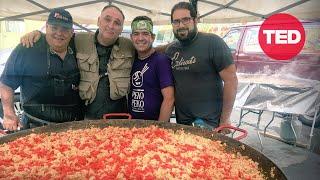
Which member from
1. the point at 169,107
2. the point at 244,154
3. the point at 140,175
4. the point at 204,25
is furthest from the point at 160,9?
the point at 140,175

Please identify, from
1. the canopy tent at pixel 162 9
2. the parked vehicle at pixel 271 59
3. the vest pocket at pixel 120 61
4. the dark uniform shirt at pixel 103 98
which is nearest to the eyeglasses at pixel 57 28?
the dark uniform shirt at pixel 103 98

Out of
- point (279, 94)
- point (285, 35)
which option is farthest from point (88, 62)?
point (279, 94)

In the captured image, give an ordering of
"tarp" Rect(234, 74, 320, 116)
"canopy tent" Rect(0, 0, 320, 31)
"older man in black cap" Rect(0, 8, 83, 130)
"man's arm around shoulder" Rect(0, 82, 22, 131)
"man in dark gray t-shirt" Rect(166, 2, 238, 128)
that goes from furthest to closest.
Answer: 1. "tarp" Rect(234, 74, 320, 116)
2. "canopy tent" Rect(0, 0, 320, 31)
3. "man in dark gray t-shirt" Rect(166, 2, 238, 128)
4. "older man in black cap" Rect(0, 8, 83, 130)
5. "man's arm around shoulder" Rect(0, 82, 22, 131)

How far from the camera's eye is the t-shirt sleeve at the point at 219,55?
6.86 ft

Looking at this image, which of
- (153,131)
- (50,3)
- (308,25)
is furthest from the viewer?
(50,3)

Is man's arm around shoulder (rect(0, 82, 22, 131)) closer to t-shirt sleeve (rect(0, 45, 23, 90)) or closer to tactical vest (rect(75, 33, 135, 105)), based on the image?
t-shirt sleeve (rect(0, 45, 23, 90))

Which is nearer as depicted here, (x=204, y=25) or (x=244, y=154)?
(x=244, y=154)

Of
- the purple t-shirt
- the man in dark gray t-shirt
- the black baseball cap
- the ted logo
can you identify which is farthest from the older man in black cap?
the ted logo

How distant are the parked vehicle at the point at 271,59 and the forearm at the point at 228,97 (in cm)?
101

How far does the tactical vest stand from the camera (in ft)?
6.71

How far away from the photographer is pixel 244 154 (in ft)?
5.24

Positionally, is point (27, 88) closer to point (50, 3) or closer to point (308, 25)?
point (50, 3)

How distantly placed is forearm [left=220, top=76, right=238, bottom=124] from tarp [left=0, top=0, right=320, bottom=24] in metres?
0.94

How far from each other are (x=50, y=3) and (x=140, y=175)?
96.3 inches
